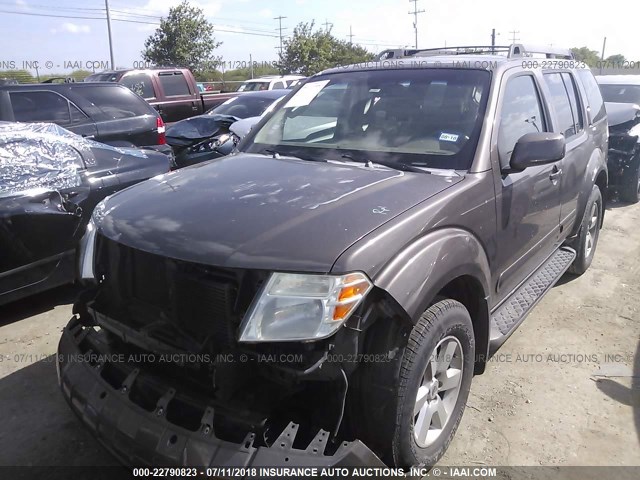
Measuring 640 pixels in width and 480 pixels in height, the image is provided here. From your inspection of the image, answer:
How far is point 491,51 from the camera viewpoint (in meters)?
4.51

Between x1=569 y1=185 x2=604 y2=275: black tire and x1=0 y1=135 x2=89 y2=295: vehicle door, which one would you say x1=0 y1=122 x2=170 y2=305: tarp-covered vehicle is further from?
x1=569 y1=185 x2=604 y2=275: black tire

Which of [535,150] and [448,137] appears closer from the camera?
[535,150]

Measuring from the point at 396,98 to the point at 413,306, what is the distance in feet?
5.60

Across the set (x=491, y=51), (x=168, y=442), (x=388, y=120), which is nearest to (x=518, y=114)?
(x=388, y=120)

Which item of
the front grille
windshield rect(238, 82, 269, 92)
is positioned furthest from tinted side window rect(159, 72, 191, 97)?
the front grille

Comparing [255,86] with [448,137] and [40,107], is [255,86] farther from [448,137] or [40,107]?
[448,137]

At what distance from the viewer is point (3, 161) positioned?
397 cm

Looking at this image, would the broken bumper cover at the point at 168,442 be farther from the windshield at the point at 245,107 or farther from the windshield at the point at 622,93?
the windshield at the point at 622,93

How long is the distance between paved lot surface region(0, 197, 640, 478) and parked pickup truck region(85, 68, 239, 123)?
25.3 ft

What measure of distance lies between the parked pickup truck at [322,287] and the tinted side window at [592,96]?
5.86 ft

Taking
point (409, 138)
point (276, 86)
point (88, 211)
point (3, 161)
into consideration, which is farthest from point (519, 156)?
point (276, 86)

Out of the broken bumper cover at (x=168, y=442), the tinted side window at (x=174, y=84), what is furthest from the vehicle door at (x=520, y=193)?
the tinted side window at (x=174, y=84)

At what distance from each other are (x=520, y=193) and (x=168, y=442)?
238cm

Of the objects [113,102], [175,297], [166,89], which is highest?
[166,89]
